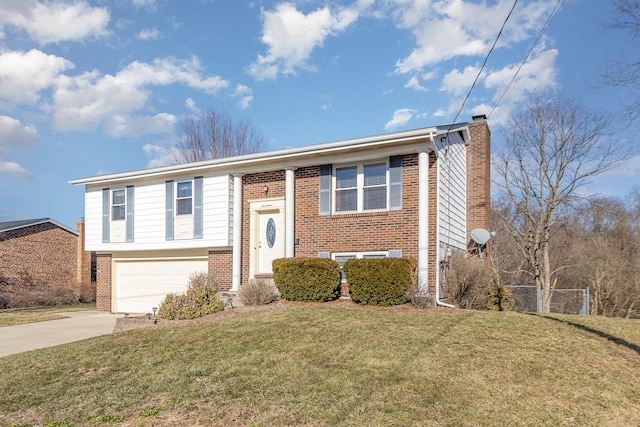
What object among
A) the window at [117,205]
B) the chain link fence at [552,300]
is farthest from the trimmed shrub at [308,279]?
the window at [117,205]

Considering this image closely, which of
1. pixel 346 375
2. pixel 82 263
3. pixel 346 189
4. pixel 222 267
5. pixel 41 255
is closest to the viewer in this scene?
pixel 346 375

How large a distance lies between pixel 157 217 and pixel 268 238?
4.42m

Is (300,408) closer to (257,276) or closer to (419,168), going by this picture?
(419,168)

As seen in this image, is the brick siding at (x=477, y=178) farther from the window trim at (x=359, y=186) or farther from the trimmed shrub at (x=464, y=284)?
the window trim at (x=359, y=186)

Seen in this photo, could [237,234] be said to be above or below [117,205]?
below

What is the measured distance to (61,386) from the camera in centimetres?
611

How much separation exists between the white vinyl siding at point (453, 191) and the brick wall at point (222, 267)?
6.61 m

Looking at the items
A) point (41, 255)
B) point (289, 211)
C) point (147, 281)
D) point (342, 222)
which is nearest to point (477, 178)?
point (342, 222)

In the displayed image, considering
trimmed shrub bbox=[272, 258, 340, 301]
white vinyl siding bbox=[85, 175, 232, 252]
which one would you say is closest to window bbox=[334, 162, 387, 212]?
trimmed shrub bbox=[272, 258, 340, 301]

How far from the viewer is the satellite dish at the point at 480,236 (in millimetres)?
13348

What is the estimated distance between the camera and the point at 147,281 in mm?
16297

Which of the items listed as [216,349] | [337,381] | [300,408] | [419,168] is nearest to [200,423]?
[300,408]

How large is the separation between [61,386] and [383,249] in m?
7.79

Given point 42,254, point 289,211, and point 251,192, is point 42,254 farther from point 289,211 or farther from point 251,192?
point 289,211
